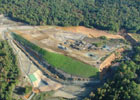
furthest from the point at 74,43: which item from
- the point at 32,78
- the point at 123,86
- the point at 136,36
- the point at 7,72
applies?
the point at 136,36

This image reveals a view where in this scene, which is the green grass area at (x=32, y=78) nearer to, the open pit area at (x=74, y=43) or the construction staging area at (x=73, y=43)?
the open pit area at (x=74, y=43)

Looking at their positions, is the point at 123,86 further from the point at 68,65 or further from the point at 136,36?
the point at 136,36

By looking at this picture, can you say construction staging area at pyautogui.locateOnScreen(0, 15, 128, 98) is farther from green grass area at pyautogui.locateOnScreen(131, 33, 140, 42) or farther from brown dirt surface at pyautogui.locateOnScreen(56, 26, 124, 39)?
green grass area at pyautogui.locateOnScreen(131, 33, 140, 42)

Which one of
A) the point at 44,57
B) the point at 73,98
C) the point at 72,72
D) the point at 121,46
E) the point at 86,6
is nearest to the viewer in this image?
the point at 73,98

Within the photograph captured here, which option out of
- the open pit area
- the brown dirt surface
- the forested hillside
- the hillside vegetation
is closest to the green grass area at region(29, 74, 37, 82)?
the hillside vegetation

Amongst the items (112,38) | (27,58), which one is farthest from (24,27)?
(112,38)

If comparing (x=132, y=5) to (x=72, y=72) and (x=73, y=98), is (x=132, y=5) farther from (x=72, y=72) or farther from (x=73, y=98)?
(x=73, y=98)
